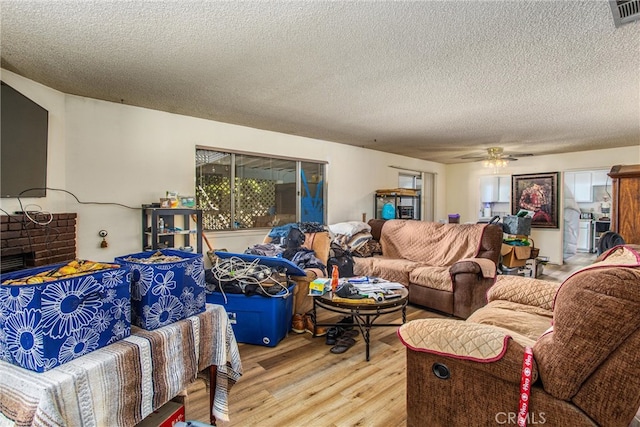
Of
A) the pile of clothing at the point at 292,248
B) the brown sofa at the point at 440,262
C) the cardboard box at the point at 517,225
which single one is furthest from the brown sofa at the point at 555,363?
the cardboard box at the point at 517,225

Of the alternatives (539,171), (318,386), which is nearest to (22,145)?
(318,386)

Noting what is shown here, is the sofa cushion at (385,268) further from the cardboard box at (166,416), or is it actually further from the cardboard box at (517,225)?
the cardboard box at (166,416)

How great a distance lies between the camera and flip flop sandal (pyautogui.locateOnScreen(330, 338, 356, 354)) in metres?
2.54

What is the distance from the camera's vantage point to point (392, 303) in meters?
2.40

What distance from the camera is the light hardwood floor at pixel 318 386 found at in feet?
5.75

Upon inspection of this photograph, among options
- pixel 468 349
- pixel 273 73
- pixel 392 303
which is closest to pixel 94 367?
pixel 468 349

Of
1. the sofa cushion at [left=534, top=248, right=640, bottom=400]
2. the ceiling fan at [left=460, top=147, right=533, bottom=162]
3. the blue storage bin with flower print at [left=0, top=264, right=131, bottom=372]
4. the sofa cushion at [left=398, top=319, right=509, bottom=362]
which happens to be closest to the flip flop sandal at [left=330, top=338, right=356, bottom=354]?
the sofa cushion at [left=398, top=319, right=509, bottom=362]

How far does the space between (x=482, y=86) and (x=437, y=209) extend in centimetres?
514

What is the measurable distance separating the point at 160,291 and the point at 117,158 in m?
2.79

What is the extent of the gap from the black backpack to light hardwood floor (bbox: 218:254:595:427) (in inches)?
49.6

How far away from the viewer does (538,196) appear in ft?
21.3

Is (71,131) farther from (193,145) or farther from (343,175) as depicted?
(343,175)

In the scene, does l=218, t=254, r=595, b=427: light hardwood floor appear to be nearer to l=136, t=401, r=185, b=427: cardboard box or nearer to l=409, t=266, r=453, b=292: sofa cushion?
l=136, t=401, r=185, b=427: cardboard box

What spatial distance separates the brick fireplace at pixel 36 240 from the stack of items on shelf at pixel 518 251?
16.6 ft
